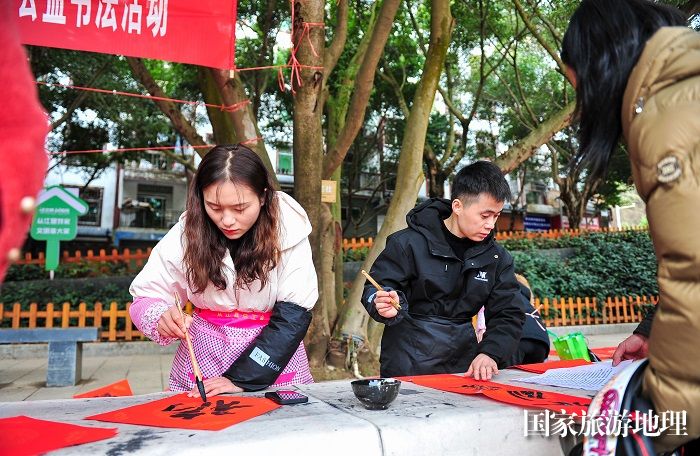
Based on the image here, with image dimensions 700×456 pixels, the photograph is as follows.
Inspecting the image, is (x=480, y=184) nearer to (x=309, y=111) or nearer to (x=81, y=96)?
(x=309, y=111)

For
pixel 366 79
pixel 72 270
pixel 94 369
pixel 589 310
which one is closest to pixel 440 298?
pixel 366 79

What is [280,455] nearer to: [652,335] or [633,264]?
[652,335]

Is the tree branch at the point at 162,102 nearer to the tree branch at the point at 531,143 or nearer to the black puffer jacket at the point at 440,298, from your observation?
the black puffer jacket at the point at 440,298

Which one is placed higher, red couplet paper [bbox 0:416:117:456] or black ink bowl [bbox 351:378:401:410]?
black ink bowl [bbox 351:378:401:410]

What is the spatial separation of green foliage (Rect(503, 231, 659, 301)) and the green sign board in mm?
7859

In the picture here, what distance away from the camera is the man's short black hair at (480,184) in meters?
2.22

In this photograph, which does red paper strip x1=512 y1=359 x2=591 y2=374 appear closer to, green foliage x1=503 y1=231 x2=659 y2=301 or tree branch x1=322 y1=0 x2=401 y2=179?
tree branch x1=322 y1=0 x2=401 y2=179

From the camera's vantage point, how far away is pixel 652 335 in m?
0.99

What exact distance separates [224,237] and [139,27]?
1.84m

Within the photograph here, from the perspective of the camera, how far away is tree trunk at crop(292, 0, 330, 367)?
3635 mm

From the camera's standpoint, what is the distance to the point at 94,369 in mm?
5766

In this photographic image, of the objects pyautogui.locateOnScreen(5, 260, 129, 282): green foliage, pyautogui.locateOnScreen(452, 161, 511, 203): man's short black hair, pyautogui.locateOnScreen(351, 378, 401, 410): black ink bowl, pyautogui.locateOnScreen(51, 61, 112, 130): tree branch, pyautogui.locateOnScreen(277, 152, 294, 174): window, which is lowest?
pyautogui.locateOnScreen(5, 260, 129, 282): green foliage

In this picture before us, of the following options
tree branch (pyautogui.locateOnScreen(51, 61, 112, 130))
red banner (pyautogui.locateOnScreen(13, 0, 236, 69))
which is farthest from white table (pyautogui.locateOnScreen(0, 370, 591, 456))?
tree branch (pyautogui.locateOnScreen(51, 61, 112, 130))

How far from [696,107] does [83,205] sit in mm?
8376
